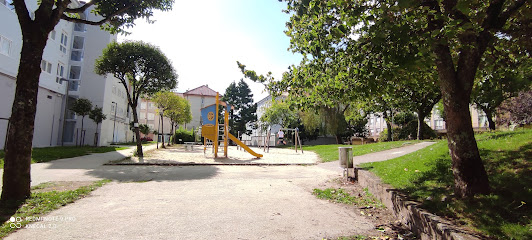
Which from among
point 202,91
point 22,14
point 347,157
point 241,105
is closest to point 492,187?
point 347,157

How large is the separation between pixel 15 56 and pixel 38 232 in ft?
65.3

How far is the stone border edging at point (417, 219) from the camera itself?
2.94 metres

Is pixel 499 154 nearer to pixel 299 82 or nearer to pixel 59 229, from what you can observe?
pixel 299 82

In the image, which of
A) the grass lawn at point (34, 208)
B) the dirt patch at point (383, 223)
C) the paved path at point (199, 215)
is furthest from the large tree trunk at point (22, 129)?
the dirt patch at point (383, 223)

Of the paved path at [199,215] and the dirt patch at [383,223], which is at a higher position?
the paved path at [199,215]

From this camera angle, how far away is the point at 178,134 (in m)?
39.3

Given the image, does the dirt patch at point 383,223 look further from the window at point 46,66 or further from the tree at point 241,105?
the tree at point 241,105

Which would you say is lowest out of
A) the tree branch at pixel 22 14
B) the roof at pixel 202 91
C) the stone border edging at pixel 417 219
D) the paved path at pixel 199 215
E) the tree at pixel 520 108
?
the paved path at pixel 199 215

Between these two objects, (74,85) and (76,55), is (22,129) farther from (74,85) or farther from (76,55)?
(76,55)

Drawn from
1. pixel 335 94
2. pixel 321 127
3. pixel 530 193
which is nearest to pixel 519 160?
pixel 530 193

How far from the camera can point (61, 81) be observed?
2438 cm

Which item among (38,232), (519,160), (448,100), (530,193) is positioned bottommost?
(38,232)

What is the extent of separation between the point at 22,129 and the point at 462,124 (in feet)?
22.7

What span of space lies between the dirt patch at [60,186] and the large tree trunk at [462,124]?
731 centimetres
